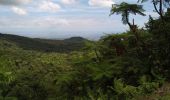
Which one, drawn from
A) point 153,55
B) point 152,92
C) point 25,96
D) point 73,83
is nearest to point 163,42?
point 153,55

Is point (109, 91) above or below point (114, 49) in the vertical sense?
below

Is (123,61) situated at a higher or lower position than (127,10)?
lower

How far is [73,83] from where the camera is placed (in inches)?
675

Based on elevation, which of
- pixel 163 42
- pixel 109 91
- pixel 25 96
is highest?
pixel 163 42

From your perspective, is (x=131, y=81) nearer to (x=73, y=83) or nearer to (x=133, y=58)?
(x=133, y=58)

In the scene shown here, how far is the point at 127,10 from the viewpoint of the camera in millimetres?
16641

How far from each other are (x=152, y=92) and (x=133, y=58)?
268cm

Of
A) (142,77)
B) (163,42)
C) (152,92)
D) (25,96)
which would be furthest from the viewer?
(25,96)

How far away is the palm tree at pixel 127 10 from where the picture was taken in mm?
16469

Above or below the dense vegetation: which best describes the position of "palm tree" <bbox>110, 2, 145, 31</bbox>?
above

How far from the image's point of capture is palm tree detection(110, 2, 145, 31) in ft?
54.0

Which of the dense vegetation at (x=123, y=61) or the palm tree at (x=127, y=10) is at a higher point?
the palm tree at (x=127, y=10)

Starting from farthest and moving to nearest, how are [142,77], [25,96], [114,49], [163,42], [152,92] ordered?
[25,96], [114,49], [163,42], [142,77], [152,92]

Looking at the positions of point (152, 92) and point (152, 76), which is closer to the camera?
point (152, 92)
